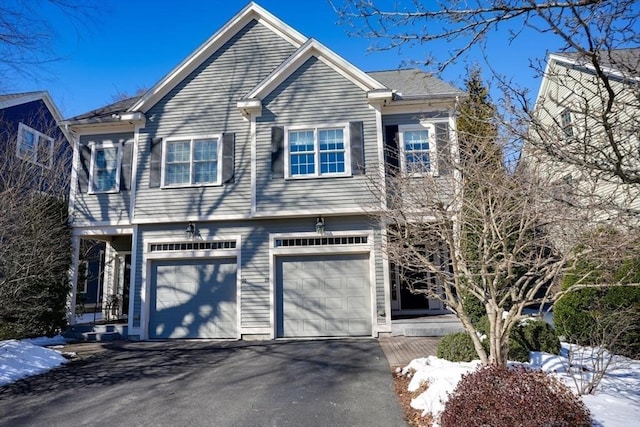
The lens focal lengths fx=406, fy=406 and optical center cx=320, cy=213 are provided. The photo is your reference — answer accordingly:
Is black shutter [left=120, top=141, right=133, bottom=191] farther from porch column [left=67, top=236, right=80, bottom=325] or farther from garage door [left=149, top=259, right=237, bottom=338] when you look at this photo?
garage door [left=149, top=259, right=237, bottom=338]

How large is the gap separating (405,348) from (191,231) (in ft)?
21.9

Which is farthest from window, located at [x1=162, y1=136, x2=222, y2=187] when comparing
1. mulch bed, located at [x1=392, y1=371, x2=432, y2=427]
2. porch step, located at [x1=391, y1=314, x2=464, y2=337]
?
mulch bed, located at [x1=392, y1=371, x2=432, y2=427]

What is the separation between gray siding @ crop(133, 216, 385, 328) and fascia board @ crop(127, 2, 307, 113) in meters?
4.11

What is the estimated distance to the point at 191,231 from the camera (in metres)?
11.7

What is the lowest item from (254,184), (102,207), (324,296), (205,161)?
(324,296)

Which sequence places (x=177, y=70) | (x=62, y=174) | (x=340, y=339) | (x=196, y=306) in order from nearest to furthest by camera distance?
(x=340, y=339) < (x=196, y=306) < (x=177, y=70) < (x=62, y=174)

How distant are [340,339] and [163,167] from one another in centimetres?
722

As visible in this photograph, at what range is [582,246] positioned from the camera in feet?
18.2

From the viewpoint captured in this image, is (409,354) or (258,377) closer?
(258,377)

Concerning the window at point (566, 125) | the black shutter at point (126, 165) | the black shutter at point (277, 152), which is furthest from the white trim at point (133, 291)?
the window at point (566, 125)

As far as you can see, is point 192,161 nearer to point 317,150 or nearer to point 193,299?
point 317,150

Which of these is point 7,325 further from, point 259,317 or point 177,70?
point 177,70

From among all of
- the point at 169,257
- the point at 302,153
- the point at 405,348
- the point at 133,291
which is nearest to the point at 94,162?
the point at 169,257

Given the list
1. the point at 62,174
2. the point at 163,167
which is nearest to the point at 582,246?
the point at 163,167
